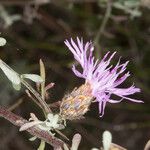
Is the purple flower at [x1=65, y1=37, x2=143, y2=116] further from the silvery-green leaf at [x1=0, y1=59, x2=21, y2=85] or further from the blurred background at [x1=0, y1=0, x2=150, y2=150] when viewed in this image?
the blurred background at [x1=0, y1=0, x2=150, y2=150]

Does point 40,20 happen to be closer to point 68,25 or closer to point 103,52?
point 68,25

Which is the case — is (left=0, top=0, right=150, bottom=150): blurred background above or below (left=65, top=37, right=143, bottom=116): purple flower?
above

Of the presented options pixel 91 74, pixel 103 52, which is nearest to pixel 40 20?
pixel 103 52

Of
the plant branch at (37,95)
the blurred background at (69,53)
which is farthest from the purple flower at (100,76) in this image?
the blurred background at (69,53)

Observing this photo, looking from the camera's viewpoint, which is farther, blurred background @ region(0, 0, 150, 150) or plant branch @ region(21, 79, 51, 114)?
blurred background @ region(0, 0, 150, 150)

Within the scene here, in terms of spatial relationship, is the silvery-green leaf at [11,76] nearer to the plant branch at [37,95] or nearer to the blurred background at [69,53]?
the plant branch at [37,95]

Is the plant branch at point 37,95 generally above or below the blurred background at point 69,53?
below

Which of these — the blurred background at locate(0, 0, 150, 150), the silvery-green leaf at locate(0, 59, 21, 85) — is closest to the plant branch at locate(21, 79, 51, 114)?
the silvery-green leaf at locate(0, 59, 21, 85)
